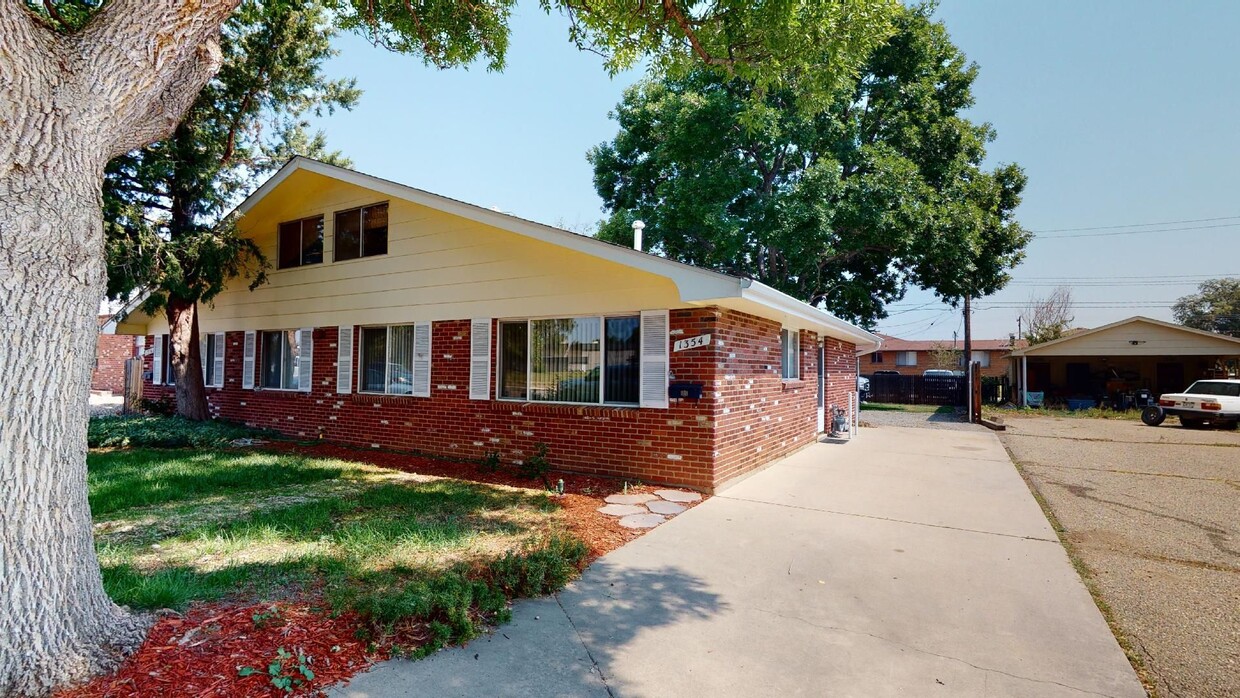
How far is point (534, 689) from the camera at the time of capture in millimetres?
2666

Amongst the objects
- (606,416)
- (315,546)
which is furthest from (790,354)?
→ (315,546)

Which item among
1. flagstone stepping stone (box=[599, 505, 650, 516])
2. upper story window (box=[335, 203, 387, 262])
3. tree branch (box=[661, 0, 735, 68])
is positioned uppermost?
tree branch (box=[661, 0, 735, 68])

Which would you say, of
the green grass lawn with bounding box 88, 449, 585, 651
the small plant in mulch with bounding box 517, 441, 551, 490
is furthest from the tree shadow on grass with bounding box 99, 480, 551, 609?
the small plant in mulch with bounding box 517, 441, 551, 490

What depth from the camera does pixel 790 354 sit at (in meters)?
10.3

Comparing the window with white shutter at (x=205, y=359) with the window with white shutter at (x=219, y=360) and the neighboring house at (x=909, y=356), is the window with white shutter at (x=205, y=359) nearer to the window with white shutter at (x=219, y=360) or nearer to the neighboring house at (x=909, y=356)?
A: the window with white shutter at (x=219, y=360)

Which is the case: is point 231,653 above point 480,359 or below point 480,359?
below

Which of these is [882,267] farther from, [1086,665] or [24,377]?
[24,377]

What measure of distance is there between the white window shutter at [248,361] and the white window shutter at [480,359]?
5.87 m

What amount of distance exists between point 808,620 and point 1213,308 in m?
56.4

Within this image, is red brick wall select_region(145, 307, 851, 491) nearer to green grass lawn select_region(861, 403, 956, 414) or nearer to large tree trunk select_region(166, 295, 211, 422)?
large tree trunk select_region(166, 295, 211, 422)

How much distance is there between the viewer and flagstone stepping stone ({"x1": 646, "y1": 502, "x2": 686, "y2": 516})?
590 cm

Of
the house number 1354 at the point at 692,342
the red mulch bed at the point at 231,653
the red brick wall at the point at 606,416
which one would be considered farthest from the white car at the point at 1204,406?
the red mulch bed at the point at 231,653

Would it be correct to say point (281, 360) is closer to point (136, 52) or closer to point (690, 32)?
point (136, 52)

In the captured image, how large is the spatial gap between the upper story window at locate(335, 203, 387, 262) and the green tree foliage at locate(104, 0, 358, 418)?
7.20 feet
